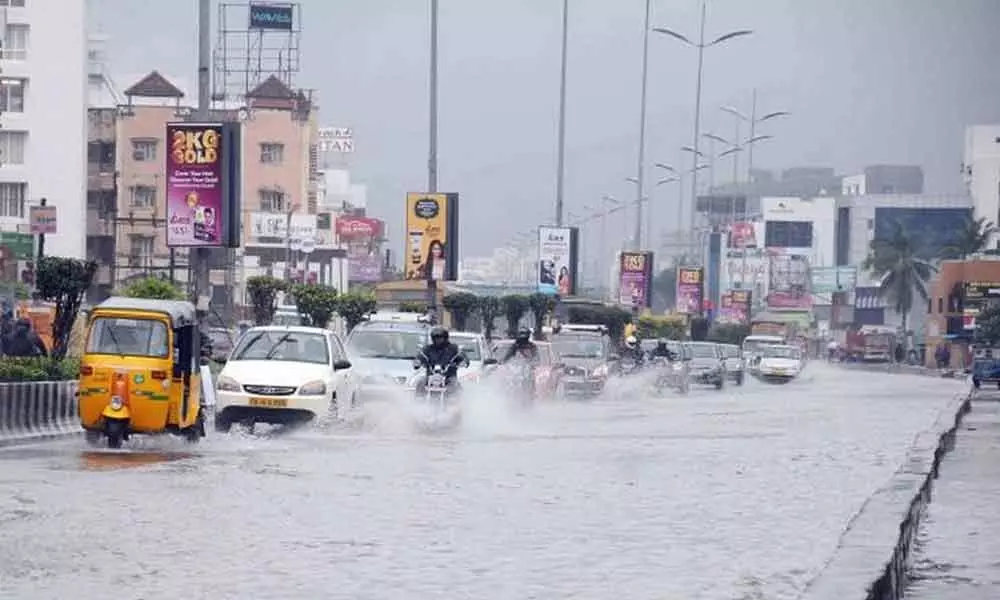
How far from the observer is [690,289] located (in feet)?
374

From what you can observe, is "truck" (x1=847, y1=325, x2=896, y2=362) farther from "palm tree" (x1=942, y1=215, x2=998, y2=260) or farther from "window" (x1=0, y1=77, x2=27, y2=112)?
"window" (x1=0, y1=77, x2=27, y2=112)

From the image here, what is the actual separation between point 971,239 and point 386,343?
113169mm

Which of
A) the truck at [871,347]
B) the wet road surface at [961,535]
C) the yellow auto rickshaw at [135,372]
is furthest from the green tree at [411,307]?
the truck at [871,347]

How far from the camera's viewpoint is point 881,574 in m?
10.9

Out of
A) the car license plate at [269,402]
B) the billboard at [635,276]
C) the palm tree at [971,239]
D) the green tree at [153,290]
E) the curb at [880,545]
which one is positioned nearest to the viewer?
the curb at [880,545]

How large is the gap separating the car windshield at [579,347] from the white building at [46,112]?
40.7 m

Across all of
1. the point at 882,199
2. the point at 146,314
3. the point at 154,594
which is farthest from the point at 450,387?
the point at 882,199

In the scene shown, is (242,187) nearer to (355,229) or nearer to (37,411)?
(355,229)

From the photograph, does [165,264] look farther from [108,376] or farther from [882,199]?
[882,199]

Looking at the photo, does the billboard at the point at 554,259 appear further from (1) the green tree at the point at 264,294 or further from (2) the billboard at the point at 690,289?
(2) the billboard at the point at 690,289

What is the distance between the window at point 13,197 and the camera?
293ft

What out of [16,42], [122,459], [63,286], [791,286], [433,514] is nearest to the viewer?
[433,514]

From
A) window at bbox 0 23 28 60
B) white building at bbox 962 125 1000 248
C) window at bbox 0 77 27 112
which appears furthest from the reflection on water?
white building at bbox 962 125 1000 248

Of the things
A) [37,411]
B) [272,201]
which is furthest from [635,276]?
[37,411]
